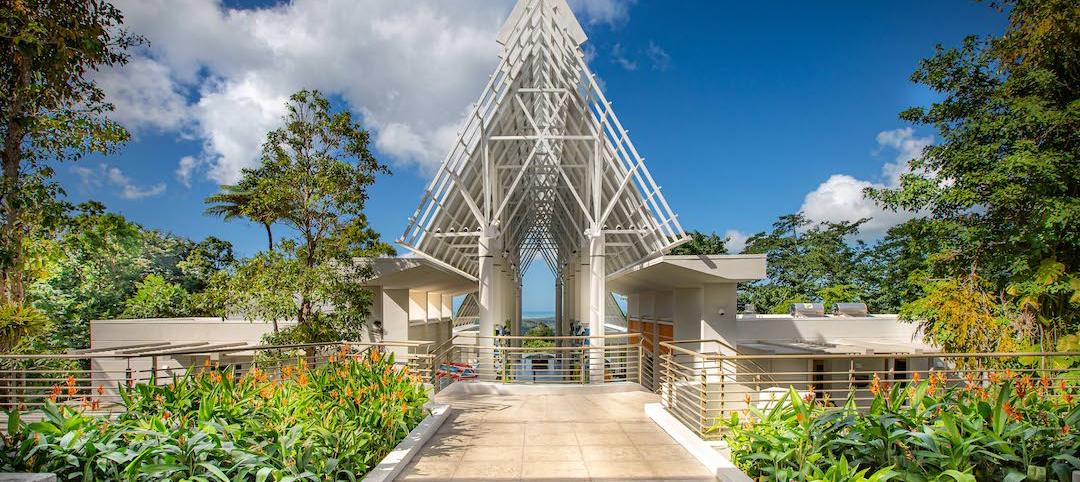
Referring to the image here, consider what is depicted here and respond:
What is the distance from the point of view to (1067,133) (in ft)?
41.6

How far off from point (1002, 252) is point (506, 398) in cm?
1178

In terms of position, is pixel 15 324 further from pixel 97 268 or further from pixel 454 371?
pixel 454 371

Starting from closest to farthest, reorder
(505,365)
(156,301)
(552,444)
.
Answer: (552,444) < (505,365) < (156,301)

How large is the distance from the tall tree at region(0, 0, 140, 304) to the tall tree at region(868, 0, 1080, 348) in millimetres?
15216

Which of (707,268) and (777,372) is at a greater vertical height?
(707,268)

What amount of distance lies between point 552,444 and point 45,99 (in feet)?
29.9

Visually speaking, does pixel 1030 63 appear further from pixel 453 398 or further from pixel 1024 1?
pixel 453 398

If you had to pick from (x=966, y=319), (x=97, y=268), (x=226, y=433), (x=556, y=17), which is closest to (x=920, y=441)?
(x=226, y=433)

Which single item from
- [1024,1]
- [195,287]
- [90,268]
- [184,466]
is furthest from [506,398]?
[195,287]

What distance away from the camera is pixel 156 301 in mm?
24359

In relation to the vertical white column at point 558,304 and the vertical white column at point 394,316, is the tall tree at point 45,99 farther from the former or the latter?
the vertical white column at point 558,304

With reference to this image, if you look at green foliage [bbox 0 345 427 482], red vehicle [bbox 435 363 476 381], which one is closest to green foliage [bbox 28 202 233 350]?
red vehicle [bbox 435 363 476 381]

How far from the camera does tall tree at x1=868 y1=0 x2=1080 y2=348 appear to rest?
11.7m

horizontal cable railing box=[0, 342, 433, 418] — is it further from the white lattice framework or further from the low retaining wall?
the white lattice framework
